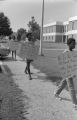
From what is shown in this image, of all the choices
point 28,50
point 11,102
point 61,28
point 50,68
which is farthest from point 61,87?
point 61,28

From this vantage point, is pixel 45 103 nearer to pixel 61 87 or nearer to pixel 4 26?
pixel 61 87

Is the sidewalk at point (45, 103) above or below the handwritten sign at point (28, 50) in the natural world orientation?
below

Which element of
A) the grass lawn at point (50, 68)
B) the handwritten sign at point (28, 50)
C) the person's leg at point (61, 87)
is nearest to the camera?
the person's leg at point (61, 87)

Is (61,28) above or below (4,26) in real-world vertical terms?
below

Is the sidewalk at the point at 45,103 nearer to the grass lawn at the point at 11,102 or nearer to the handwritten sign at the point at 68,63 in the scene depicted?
the grass lawn at the point at 11,102

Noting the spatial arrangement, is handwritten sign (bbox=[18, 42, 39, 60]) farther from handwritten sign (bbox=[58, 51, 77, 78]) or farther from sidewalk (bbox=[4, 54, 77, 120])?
handwritten sign (bbox=[58, 51, 77, 78])

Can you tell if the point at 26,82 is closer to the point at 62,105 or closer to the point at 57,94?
the point at 57,94

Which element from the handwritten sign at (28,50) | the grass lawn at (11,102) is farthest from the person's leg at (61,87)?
the handwritten sign at (28,50)

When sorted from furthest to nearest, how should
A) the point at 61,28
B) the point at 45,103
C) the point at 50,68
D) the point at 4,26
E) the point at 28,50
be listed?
the point at 61,28 → the point at 4,26 → the point at 50,68 → the point at 28,50 → the point at 45,103

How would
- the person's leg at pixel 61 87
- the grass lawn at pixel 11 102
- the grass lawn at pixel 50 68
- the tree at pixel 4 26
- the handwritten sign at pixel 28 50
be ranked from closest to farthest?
the grass lawn at pixel 11 102, the person's leg at pixel 61 87, the handwritten sign at pixel 28 50, the grass lawn at pixel 50 68, the tree at pixel 4 26

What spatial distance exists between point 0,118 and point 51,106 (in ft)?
4.08

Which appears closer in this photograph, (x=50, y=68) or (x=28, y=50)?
(x=28, y=50)

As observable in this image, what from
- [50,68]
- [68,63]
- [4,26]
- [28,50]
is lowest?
[50,68]

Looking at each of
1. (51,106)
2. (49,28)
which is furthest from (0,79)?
(49,28)
